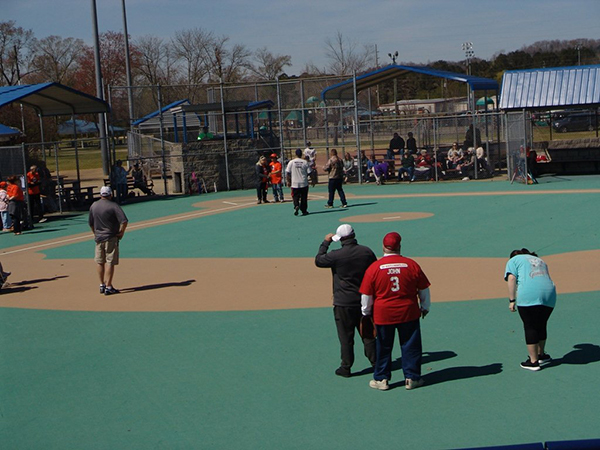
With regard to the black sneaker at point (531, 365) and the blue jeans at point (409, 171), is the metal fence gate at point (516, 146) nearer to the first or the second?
the blue jeans at point (409, 171)

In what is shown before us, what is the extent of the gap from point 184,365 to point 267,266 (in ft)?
19.8

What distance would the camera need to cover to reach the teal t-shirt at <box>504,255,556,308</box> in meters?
7.95

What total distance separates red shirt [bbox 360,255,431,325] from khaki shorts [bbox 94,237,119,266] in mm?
6259

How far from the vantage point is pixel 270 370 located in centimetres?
846

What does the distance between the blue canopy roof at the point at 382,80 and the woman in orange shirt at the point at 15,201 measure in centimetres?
1637

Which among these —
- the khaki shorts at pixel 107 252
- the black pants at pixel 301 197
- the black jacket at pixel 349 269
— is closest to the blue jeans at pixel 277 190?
the black pants at pixel 301 197

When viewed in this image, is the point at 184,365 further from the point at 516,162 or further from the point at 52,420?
the point at 516,162

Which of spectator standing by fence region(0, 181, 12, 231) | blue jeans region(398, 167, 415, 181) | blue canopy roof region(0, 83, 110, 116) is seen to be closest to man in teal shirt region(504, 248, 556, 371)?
spectator standing by fence region(0, 181, 12, 231)

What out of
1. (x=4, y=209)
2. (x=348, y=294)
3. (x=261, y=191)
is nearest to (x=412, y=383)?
(x=348, y=294)

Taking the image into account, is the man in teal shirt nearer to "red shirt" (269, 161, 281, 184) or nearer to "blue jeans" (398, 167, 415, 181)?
"red shirt" (269, 161, 281, 184)

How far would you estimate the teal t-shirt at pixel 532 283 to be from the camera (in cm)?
795

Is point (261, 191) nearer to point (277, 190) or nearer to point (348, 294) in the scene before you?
point (277, 190)

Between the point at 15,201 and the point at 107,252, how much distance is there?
397 inches

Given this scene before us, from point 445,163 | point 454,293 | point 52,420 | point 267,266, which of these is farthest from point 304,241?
Answer: point 445,163
